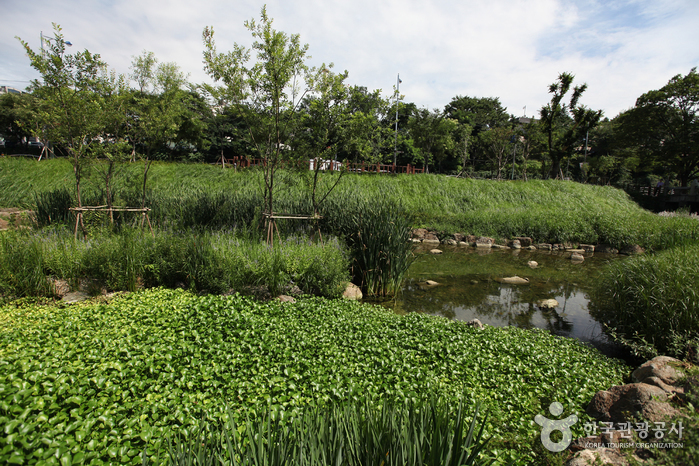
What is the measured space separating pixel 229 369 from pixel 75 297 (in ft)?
13.2

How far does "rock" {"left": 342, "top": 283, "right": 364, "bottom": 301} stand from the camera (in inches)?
269

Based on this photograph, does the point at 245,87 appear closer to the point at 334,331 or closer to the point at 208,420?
the point at 334,331

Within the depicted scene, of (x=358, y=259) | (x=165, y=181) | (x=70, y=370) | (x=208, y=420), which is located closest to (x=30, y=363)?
(x=70, y=370)

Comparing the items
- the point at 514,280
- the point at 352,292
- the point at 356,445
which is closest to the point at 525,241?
the point at 514,280

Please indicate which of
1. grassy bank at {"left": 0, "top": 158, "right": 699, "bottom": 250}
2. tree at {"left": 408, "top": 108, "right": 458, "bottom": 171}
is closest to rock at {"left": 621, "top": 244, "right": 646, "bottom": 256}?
grassy bank at {"left": 0, "top": 158, "right": 699, "bottom": 250}

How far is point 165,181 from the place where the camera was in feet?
61.1

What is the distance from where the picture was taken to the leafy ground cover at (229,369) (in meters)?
2.33

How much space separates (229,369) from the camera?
10.8 feet

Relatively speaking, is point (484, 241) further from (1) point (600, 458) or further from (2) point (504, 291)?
(1) point (600, 458)

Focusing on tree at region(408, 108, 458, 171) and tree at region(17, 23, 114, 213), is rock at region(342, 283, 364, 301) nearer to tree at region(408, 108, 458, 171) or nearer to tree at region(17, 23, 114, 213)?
tree at region(17, 23, 114, 213)

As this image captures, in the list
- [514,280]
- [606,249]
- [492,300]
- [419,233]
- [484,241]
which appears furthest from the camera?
[419,233]

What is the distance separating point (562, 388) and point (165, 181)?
20.2 m

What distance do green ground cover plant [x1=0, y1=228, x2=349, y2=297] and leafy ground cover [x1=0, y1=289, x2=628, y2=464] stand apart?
60 cm

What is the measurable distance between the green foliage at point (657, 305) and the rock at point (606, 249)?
391 inches
